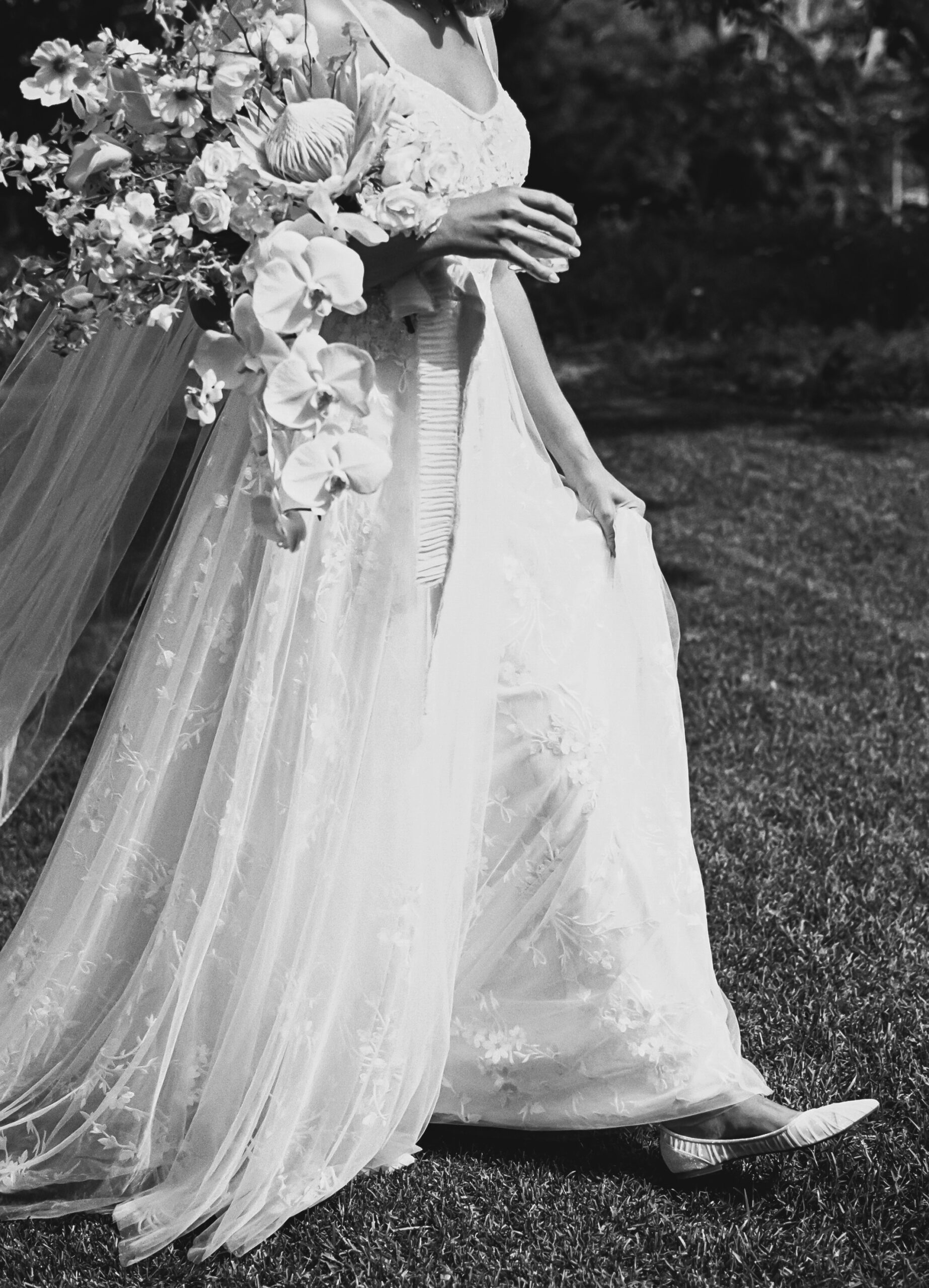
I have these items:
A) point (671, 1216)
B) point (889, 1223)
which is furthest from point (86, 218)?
point (889, 1223)

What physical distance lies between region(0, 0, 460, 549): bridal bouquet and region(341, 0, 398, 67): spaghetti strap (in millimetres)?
140

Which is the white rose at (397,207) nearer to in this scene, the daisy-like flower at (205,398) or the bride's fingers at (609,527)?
the daisy-like flower at (205,398)

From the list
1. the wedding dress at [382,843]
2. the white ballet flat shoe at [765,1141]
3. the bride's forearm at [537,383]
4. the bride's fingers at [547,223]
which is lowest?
the white ballet flat shoe at [765,1141]

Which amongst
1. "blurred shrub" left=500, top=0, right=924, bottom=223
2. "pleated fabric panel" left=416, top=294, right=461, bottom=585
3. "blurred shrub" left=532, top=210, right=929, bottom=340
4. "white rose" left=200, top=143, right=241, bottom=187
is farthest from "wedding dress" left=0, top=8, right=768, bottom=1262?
"blurred shrub" left=500, top=0, right=924, bottom=223

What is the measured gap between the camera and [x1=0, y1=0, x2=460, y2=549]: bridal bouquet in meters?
2.04

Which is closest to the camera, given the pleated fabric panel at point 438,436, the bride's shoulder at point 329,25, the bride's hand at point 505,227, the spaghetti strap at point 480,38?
the bride's hand at point 505,227

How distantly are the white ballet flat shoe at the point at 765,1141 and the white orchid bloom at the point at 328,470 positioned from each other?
137cm

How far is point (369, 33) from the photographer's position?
242cm

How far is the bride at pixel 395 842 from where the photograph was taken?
8.56 feet

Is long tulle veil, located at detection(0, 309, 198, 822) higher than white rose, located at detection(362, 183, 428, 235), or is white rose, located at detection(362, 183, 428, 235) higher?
white rose, located at detection(362, 183, 428, 235)

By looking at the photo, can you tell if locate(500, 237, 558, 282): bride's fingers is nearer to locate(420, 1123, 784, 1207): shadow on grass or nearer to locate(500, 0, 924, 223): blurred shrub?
locate(420, 1123, 784, 1207): shadow on grass

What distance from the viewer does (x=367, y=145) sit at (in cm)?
212

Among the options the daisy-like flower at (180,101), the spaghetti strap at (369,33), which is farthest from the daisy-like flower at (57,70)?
the spaghetti strap at (369,33)

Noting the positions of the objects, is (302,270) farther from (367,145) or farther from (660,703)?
(660,703)
